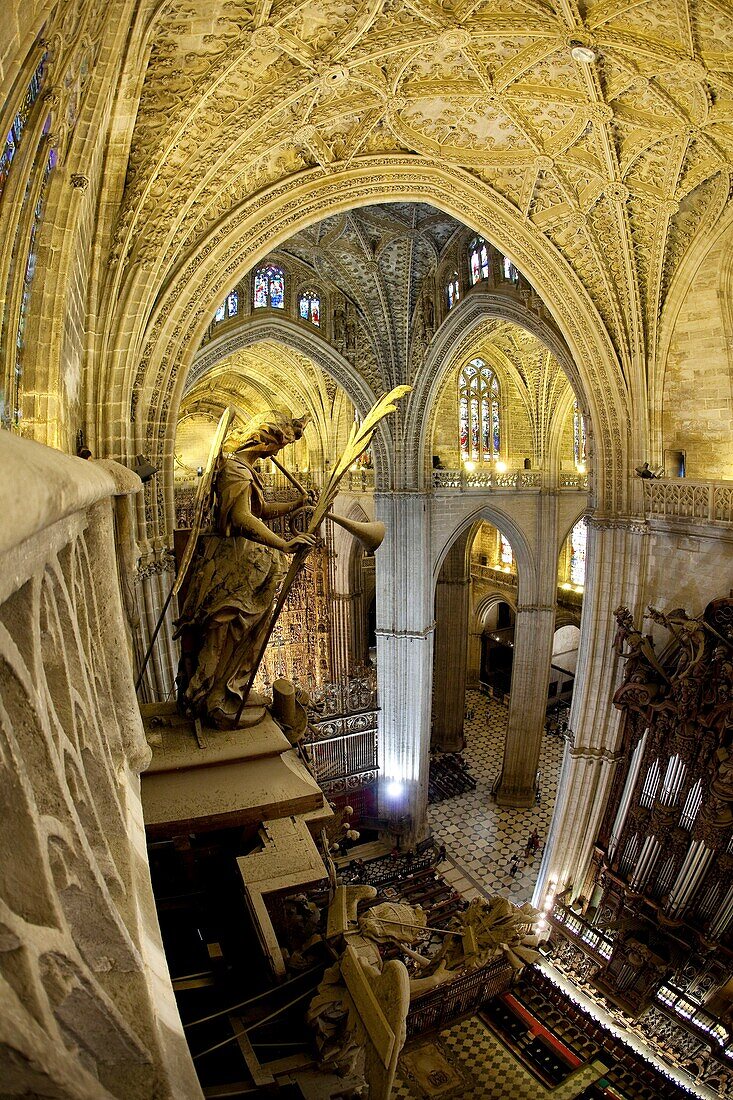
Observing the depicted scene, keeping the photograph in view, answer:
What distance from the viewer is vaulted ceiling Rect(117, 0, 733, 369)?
23.2ft

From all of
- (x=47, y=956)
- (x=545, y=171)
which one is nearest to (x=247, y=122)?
(x=545, y=171)

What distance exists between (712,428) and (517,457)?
356 inches

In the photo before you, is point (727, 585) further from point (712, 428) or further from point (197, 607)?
point (197, 607)

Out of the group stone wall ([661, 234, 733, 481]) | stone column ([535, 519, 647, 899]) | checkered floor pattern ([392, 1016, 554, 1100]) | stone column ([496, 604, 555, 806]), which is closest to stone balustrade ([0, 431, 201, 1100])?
checkered floor pattern ([392, 1016, 554, 1100])

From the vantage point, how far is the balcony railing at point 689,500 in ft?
28.8

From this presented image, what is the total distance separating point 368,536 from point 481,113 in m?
7.26

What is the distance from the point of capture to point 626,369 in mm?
10594

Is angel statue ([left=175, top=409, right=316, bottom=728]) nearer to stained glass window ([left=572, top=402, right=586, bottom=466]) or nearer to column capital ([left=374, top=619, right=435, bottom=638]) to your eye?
column capital ([left=374, top=619, right=435, bottom=638])

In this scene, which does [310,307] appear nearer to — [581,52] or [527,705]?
[581,52]

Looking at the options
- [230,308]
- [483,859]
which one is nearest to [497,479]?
[230,308]

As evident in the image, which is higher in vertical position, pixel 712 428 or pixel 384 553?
pixel 712 428

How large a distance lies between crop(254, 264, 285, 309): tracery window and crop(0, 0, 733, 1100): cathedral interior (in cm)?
16

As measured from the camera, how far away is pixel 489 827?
1620cm

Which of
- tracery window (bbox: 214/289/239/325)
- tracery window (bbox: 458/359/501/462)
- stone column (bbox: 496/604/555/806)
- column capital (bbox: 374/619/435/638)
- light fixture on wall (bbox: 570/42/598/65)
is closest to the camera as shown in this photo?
light fixture on wall (bbox: 570/42/598/65)
